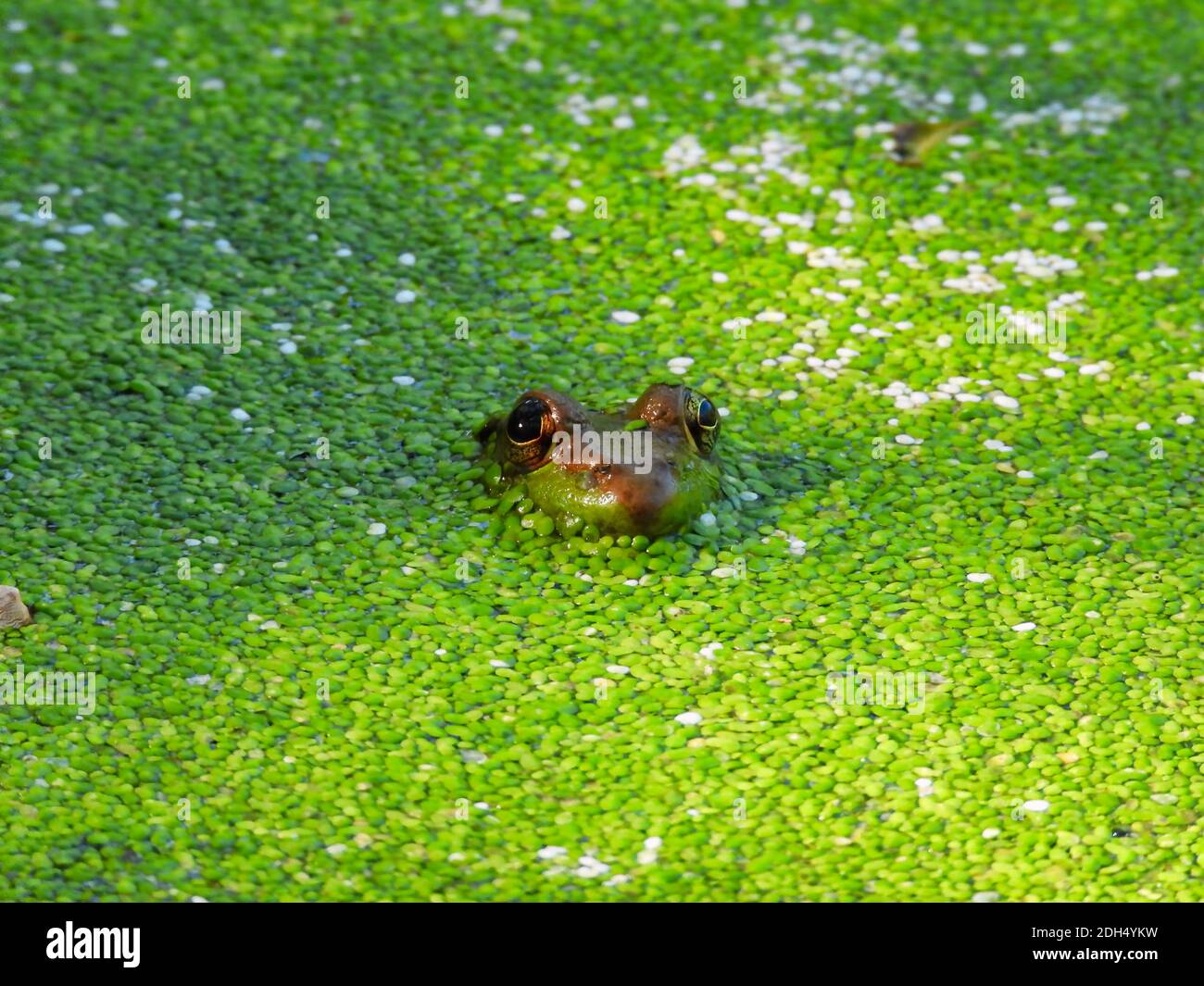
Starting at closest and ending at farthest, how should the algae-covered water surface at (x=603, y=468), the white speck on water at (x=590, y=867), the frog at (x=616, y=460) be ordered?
the white speck on water at (x=590, y=867), the algae-covered water surface at (x=603, y=468), the frog at (x=616, y=460)

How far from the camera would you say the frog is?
20.9 ft

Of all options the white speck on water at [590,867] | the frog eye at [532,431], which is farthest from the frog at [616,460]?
the white speck on water at [590,867]

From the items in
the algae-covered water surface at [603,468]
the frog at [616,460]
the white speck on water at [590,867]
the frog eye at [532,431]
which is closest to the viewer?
the white speck on water at [590,867]

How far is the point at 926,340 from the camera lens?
25.5 ft

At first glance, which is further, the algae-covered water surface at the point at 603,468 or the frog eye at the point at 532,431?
the frog eye at the point at 532,431

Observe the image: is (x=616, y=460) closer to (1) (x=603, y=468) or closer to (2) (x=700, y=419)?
(1) (x=603, y=468)

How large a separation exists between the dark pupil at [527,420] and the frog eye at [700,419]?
0.53 m

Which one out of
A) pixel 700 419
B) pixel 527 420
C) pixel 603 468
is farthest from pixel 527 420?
pixel 700 419

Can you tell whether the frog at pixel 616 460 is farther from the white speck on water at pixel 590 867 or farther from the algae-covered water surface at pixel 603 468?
the white speck on water at pixel 590 867

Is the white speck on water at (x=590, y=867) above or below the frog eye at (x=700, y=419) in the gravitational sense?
below

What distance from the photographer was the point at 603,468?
20.9 feet

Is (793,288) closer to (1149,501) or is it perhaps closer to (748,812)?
(1149,501)

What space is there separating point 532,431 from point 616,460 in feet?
1.14

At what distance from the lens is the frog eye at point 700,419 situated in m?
6.56
